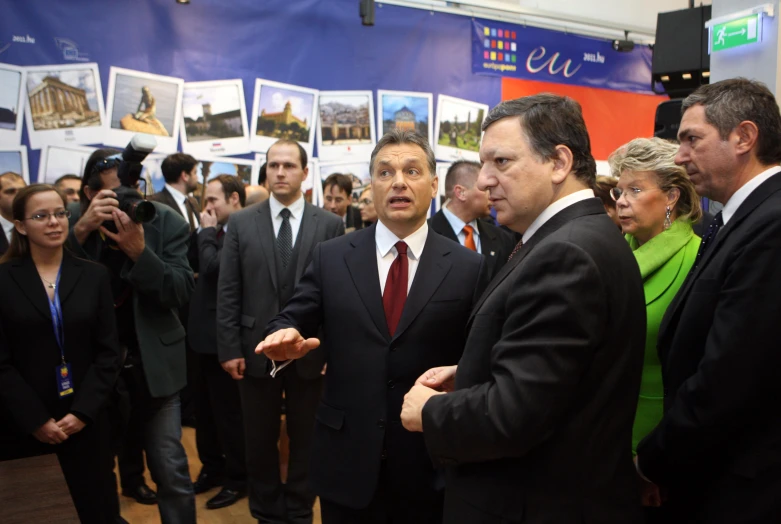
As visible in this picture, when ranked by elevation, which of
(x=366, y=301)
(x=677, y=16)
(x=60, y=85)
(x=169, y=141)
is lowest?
(x=366, y=301)

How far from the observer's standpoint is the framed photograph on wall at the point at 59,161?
4863 millimetres

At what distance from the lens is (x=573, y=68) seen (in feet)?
23.7

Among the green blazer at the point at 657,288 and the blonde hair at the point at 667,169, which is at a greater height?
the blonde hair at the point at 667,169

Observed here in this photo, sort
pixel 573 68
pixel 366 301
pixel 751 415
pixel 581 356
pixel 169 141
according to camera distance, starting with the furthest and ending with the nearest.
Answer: pixel 573 68 < pixel 169 141 < pixel 366 301 < pixel 751 415 < pixel 581 356

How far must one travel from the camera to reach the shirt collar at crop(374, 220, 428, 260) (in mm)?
2316

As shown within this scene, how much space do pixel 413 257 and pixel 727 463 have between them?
112cm

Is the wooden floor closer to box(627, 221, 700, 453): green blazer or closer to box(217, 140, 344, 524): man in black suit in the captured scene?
box(217, 140, 344, 524): man in black suit

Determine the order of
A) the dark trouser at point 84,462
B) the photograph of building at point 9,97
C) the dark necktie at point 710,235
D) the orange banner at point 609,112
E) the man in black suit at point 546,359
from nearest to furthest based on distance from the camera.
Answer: the man in black suit at point 546,359
the dark necktie at point 710,235
the dark trouser at point 84,462
the photograph of building at point 9,97
the orange banner at point 609,112

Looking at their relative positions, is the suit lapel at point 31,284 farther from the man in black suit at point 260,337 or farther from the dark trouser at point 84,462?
the man in black suit at point 260,337

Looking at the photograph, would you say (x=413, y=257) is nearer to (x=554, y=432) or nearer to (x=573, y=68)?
(x=554, y=432)

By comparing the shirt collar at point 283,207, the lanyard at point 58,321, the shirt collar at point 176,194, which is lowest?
the lanyard at point 58,321

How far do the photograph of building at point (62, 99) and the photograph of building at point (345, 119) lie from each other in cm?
186

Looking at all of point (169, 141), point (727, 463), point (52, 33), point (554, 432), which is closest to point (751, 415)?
point (727, 463)

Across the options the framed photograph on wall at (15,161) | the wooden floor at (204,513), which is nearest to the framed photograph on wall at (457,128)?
the framed photograph on wall at (15,161)
